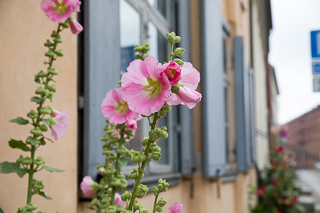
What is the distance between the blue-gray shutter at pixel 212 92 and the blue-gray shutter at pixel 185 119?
0.19m

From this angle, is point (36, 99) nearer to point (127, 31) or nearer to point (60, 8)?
point (60, 8)

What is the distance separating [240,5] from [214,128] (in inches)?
122

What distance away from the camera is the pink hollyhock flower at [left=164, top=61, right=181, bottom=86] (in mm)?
830

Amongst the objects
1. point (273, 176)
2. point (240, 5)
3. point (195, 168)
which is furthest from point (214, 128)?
point (273, 176)

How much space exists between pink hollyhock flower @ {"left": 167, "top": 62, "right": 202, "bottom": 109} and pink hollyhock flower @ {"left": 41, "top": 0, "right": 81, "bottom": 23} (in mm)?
506

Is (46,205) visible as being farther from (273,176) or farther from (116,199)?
(273,176)

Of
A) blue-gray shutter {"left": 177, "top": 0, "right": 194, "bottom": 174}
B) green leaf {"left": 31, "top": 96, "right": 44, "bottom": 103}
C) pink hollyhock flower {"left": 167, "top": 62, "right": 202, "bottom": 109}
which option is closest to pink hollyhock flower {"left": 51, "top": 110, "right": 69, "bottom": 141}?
green leaf {"left": 31, "top": 96, "right": 44, "bottom": 103}

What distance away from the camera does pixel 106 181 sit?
140cm

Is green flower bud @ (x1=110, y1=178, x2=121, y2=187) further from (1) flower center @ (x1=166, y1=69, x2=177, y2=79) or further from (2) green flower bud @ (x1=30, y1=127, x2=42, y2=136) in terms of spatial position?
(1) flower center @ (x1=166, y1=69, x2=177, y2=79)

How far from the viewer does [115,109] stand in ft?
4.16

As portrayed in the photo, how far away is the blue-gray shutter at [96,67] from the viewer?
1.86 metres

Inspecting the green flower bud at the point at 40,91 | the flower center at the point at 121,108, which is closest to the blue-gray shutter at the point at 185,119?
the flower center at the point at 121,108

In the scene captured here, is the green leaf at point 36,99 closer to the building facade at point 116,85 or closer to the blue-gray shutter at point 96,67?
the building facade at point 116,85

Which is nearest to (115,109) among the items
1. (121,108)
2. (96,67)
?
(121,108)
